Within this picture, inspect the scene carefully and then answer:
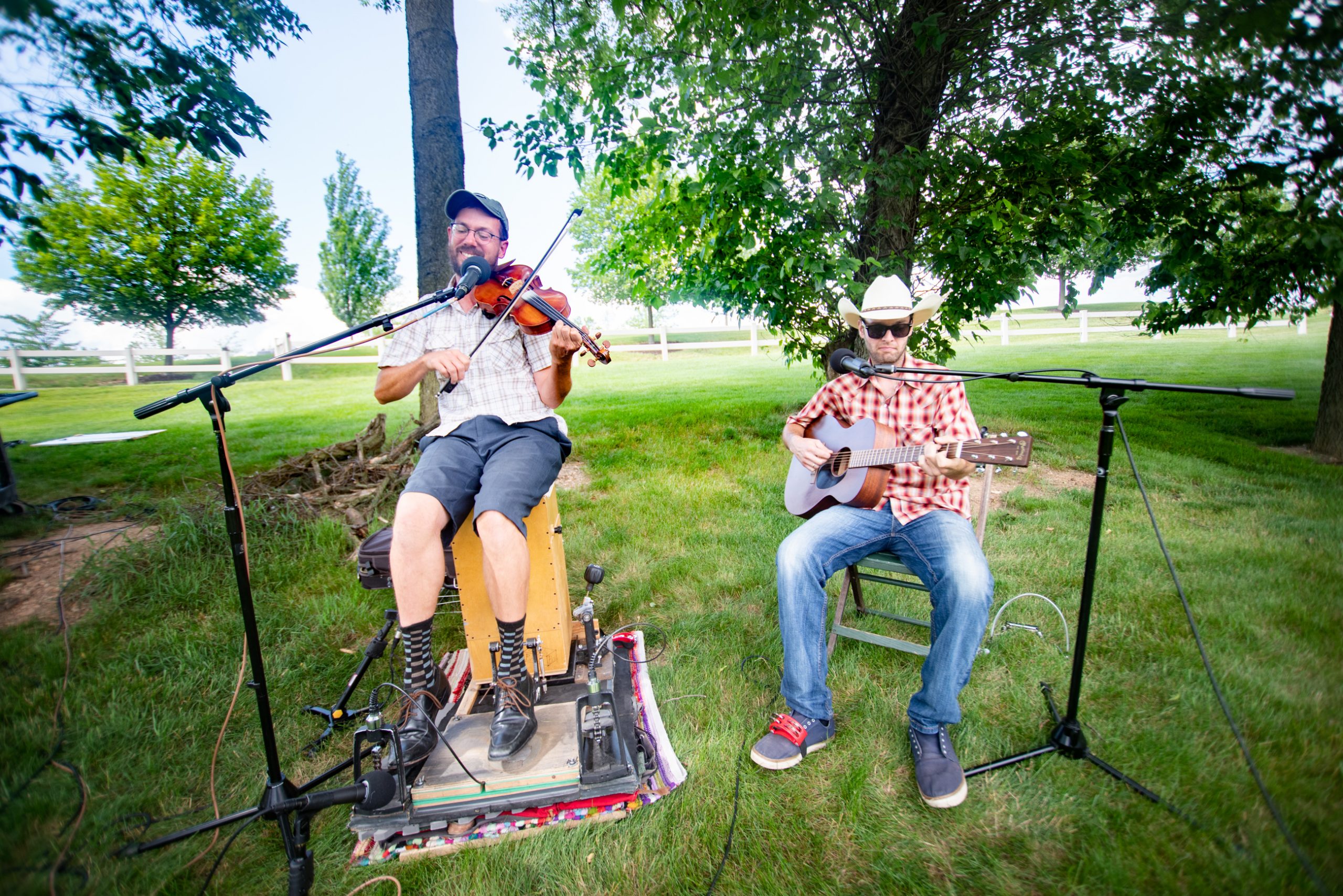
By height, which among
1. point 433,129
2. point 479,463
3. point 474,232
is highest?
point 433,129

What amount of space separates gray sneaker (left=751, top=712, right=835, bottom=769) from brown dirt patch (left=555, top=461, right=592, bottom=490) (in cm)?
339

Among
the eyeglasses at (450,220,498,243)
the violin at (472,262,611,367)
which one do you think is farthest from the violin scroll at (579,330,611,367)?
the eyeglasses at (450,220,498,243)

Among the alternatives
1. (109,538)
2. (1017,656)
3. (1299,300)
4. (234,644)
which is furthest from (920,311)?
(109,538)

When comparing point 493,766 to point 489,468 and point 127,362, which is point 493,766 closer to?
point 489,468

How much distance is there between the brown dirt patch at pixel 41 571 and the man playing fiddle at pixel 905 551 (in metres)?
2.37

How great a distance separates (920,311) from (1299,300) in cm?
134

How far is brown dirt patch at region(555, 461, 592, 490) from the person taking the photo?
5.36 m

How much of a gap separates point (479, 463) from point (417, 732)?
42.2 inches

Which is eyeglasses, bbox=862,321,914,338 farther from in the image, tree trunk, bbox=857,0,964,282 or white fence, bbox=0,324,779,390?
tree trunk, bbox=857,0,964,282

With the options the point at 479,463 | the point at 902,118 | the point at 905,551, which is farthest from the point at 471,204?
the point at 902,118

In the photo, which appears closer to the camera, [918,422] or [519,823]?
[519,823]

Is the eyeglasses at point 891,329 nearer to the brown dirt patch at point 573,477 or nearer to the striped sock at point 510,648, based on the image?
the striped sock at point 510,648

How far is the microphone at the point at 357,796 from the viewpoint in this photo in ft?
5.57

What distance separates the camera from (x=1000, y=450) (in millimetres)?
2086
